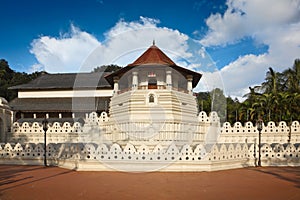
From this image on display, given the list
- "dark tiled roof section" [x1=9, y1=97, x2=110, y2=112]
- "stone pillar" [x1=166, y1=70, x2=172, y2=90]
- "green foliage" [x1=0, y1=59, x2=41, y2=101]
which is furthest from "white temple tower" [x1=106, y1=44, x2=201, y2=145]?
"green foliage" [x1=0, y1=59, x2=41, y2=101]

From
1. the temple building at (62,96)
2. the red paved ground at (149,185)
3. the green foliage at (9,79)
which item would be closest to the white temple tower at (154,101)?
the red paved ground at (149,185)

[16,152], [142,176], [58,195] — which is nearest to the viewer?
[58,195]

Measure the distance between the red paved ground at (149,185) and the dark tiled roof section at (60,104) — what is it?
61.1 ft

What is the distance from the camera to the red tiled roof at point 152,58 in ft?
74.4

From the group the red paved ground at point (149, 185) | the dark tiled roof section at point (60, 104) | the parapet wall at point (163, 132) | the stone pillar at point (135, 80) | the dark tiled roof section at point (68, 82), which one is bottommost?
the red paved ground at point (149, 185)

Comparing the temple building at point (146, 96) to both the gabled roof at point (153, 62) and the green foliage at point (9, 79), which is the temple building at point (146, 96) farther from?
the green foliage at point (9, 79)

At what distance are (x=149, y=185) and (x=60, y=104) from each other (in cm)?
2490

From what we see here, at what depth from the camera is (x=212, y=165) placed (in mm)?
13766

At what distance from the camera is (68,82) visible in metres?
38.6

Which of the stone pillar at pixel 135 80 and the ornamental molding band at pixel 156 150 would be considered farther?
the stone pillar at pixel 135 80

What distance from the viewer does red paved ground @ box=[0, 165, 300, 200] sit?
8609 mm

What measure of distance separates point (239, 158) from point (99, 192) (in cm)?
887

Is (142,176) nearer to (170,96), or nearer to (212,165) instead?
(212,165)

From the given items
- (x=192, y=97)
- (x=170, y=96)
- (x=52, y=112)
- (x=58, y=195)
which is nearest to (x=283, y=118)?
(x=192, y=97)
